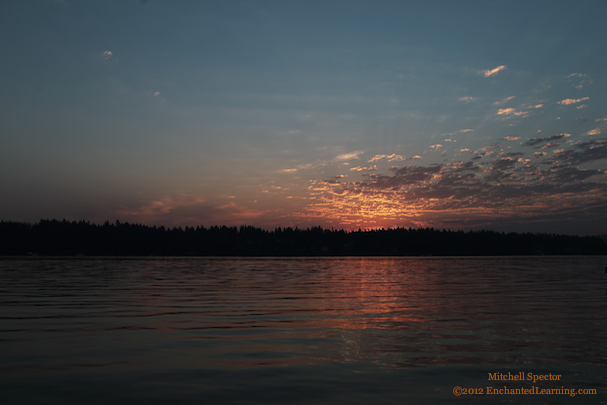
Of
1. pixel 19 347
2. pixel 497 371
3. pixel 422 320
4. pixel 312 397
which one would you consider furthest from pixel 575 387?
pixel 19 347

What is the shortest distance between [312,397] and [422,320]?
1180cm

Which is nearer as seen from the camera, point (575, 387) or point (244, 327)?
point (575, 387)

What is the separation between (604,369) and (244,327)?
1279cm

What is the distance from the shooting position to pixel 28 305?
2447cm

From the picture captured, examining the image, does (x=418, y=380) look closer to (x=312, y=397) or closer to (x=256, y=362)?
(x=312, y=397)

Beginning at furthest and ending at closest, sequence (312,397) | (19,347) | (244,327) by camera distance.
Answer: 1. (244,327)
2. (19,347)
3. (312,397)

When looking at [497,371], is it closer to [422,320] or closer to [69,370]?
[422,320]

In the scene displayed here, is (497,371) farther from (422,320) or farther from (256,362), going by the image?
(422,320)

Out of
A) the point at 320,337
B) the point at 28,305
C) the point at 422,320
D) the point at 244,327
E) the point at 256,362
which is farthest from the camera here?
the point at 28,305

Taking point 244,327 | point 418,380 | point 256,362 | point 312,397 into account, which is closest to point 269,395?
point 312,397

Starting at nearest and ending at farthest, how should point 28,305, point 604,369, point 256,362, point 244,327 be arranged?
point 604,369 < point 256,362 < point 244,327 < point 28,305

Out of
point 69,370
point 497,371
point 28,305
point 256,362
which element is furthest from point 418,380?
point 28,305

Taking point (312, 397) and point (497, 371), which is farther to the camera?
point (497, 371)

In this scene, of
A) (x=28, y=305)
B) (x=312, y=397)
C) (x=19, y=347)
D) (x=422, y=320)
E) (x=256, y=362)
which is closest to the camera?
(x=312, y=397)
